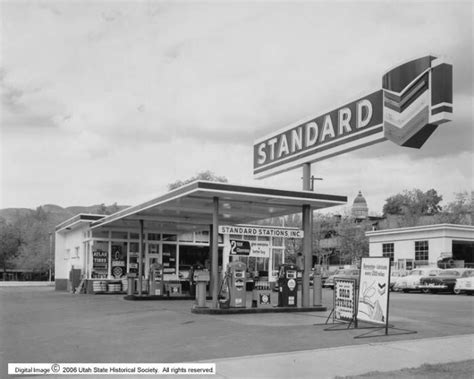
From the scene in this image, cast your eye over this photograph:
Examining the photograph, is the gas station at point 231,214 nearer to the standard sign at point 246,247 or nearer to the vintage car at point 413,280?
the standard sign at point 246,247

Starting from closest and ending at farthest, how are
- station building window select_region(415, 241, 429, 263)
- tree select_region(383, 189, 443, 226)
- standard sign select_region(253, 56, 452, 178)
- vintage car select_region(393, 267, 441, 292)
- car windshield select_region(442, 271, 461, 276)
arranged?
standard sign select_region(253, 56, 452, 178)
car windshield select_region(442, 271, 461, 276)
vintage car select_region(393, 267, 441, 292)
station building window select_region(415, 241, 429, 263)
tree select_region(383, 189, 443, 226)

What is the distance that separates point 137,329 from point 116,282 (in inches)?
660

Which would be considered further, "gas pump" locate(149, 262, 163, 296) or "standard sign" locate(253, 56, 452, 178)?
"gas pump" locate(149, 262, 163, 296)

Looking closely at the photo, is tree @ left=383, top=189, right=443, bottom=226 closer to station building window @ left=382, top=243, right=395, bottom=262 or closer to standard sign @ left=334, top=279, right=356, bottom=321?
station building window @ left=382, top=243, right=395, bottom=262

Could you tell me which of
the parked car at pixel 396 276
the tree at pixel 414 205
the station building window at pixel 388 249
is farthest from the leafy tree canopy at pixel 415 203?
the parked car at pixel 396 276

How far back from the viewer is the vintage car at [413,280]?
3438 cm

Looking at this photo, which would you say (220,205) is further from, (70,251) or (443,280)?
(70,251)

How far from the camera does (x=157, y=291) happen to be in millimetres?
24172

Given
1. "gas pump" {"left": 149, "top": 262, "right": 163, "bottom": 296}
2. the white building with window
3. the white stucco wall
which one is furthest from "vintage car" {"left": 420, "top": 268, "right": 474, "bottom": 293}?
the white stucco wall

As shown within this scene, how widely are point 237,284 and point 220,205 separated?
3.65 metres

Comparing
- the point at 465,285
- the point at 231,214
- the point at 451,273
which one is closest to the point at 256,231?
the point at 231,214

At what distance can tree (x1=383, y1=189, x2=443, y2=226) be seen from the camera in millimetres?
73225

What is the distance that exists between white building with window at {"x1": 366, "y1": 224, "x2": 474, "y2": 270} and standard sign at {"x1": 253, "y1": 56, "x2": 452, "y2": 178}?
27374 mm

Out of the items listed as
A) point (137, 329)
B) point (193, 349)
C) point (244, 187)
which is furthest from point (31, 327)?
point (244, 187)
